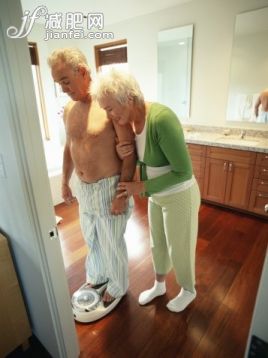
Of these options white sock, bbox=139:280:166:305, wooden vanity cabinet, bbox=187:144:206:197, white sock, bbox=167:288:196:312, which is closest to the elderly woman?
white sock, bbox=167:288:196:312

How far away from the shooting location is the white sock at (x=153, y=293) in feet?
5.15

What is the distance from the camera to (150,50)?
324 centimetres

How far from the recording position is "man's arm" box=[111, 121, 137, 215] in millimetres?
1148

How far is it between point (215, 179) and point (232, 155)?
35 cm

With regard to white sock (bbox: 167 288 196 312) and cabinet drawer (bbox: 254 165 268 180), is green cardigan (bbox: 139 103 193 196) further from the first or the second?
cabinet drawer (bbox: 254 165 268 180)

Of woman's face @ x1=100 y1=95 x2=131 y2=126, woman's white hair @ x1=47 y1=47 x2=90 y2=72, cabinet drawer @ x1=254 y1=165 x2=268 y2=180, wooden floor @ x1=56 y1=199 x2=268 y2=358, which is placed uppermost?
woman's white hair @ x1=47 y1=47 x2=90 y2=72

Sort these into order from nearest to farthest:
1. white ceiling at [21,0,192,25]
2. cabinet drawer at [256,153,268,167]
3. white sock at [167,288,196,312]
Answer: white sock at [167,288,196,312]
cabinet drawer at [256,153,268,167]
white ceiling at [21,0,192,25]

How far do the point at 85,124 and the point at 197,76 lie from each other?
2.27m

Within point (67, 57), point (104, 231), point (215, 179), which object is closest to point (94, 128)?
point (67, 57)

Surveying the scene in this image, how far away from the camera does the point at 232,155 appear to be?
2.51 metres

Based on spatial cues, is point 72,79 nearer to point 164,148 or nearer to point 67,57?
point 67,57

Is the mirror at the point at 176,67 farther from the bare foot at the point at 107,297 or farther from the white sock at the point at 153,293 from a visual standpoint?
the bare foot at the point at 107,297

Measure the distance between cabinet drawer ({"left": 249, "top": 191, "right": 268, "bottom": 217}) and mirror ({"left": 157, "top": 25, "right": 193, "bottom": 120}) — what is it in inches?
54.0

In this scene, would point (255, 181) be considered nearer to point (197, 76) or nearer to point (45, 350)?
point (197, 76)
